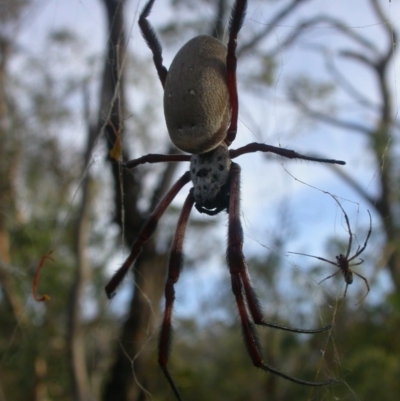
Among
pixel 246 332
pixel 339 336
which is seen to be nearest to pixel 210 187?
pixel 246 332

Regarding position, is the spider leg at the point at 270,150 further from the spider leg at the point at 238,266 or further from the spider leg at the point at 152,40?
the spider leg at the point at 152,40

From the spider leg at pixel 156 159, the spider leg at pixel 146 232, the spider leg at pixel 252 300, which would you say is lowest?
the spider leg at pixel 252 300

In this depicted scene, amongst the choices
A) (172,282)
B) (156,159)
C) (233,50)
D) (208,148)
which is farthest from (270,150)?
(172,282)

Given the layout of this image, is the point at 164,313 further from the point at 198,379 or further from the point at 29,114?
the point at 198,379

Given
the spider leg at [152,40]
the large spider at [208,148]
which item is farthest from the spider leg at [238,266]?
the spider leg at [152,40]

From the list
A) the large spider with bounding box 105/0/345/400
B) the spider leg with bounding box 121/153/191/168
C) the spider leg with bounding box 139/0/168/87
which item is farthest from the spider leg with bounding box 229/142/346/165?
the spider leg with bounding box 139/0/168/87

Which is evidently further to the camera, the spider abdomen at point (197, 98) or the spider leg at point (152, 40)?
the spider leg at point (152, 40)

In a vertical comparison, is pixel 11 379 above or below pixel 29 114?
below
